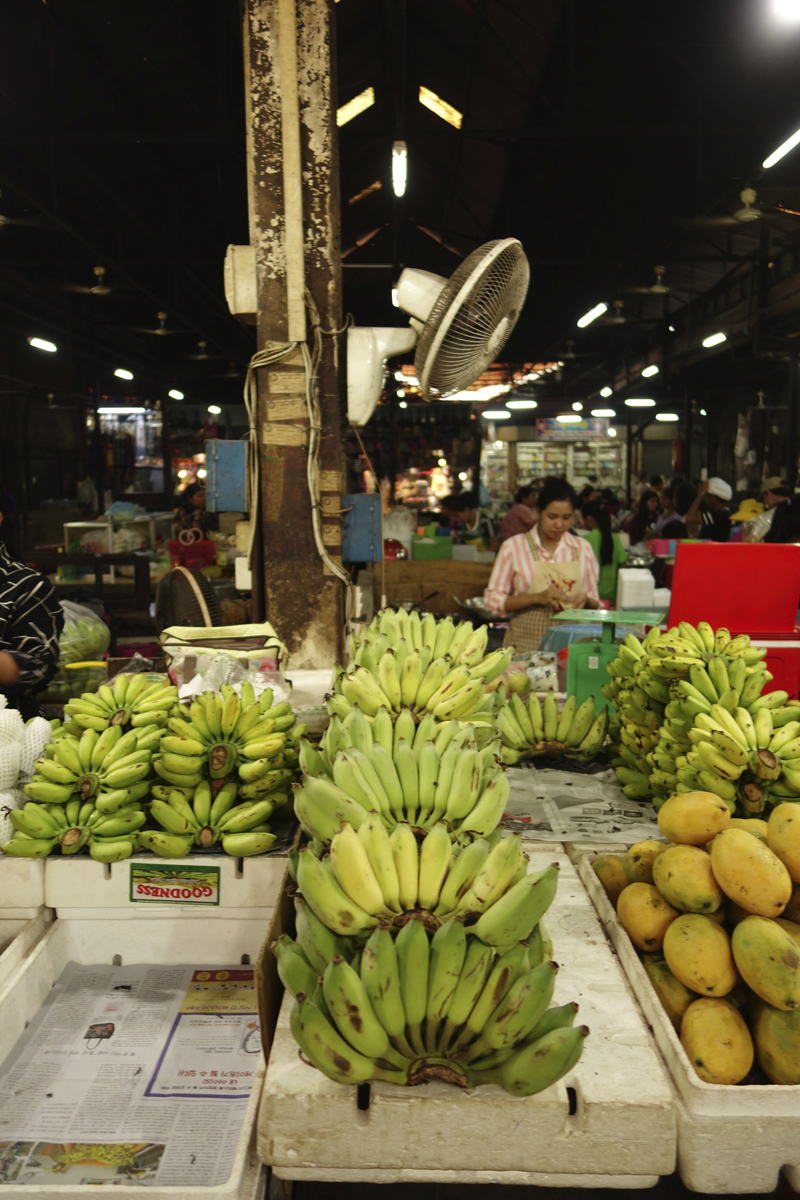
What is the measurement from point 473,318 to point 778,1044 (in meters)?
2.44

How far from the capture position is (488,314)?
2979mm

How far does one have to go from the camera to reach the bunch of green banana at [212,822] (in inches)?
73.4

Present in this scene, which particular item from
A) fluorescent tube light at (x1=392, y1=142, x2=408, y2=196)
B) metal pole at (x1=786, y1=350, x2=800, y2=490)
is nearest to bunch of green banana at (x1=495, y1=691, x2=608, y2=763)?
fluorescent tube light at (x1=392, y1=142, x2=408, y2=196)

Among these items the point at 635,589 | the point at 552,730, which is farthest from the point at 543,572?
the point at 552,730

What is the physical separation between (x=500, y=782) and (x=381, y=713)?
0.31m

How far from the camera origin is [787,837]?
1.50m

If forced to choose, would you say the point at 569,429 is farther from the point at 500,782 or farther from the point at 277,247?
the point at 500,782

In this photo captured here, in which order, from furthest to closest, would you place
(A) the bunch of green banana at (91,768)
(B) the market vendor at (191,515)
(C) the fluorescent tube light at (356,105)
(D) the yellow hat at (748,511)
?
(D) the yellow hat at (748,511) < (B) the market vendor at (191,515) < (C) the fluorescent tube light at (356,105) < (A) the bunch of green banana at (91,768)

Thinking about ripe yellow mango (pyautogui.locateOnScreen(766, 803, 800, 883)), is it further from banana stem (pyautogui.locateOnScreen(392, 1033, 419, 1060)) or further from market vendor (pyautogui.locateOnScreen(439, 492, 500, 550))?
market vendor (pyautogui.locateOnScreen(439, 492, 500, 550))

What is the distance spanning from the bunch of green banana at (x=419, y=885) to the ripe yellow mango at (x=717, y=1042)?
1.30ft

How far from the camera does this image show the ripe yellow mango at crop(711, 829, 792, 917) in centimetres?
142

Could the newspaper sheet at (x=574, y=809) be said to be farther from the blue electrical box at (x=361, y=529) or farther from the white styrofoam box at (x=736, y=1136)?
the blue electrical box at (x=361, y=529)

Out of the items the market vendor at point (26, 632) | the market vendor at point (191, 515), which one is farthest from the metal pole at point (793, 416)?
the market vendor at point (26, 632)

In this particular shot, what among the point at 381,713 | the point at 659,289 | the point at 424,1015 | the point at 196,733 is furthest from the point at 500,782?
the point at 659,289
